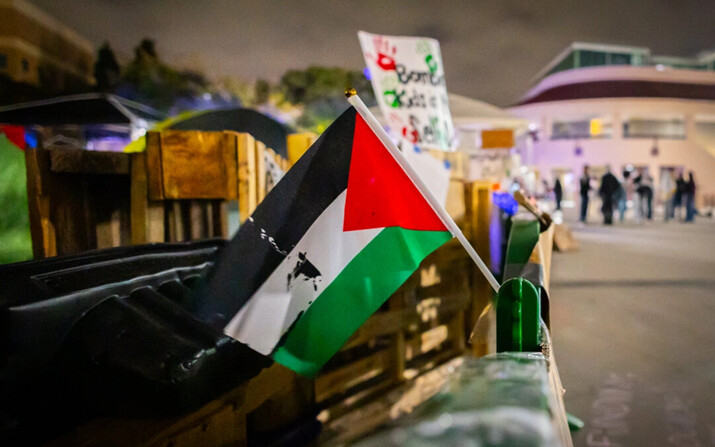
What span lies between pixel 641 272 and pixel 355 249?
641 cm

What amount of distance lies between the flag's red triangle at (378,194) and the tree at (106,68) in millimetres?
27640

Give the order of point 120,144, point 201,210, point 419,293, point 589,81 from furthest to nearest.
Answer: point 589,81 → point 120,144 → point 419,293 → point 201,210

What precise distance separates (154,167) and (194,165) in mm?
270

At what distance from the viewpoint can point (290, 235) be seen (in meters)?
1.99

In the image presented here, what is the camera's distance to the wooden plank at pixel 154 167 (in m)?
3.12

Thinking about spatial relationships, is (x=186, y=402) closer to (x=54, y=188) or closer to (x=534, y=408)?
(x=534, y=408)

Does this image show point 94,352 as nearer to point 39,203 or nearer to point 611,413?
point 39,203

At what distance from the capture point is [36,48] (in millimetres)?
25641

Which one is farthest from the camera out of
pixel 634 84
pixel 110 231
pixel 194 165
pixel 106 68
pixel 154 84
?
pixel 634 84

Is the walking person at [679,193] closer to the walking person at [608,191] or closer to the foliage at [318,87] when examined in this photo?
the walking person at [608,191]

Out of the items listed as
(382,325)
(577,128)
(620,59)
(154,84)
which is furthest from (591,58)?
(382,325)

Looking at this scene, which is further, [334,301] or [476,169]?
[476,169]

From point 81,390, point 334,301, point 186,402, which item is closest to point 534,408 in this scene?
point 334,301

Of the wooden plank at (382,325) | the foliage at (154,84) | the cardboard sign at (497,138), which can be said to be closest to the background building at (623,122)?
the cardboard sign at (497,138)
